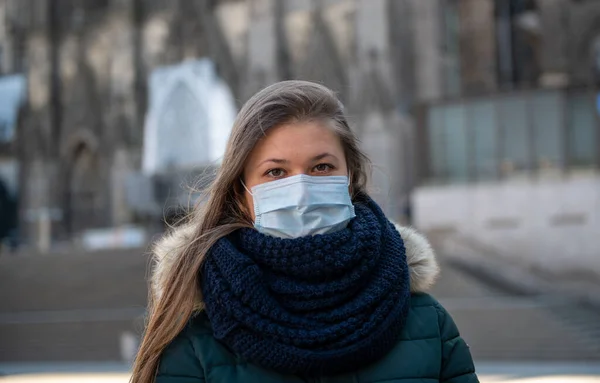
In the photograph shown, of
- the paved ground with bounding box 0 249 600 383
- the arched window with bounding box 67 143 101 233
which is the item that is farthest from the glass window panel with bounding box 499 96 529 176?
the arched window with bounding box 67 143 101 233

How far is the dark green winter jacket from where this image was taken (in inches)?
→ 64.7

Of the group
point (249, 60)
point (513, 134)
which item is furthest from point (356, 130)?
point (249, 60)

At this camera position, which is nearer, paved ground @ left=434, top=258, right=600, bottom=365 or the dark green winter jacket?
the dark green winter jacket

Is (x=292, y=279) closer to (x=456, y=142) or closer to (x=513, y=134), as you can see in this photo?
(x=513, y=134)

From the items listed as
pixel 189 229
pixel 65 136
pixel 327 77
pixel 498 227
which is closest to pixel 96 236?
pixel 65 136

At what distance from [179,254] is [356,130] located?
242cm

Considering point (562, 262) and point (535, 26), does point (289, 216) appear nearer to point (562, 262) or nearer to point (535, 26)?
point (562, 262)

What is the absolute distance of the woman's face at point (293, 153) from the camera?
1782mm

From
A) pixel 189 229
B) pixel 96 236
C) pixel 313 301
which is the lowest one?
Result: pixel 96 236

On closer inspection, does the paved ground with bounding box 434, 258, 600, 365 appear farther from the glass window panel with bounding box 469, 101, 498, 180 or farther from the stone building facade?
the stone building facade

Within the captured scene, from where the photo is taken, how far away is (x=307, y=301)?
166 cm

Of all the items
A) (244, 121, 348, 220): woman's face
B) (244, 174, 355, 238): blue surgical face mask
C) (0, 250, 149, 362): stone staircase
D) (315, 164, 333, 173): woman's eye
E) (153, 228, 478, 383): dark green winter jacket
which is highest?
(244, 121, 348, 220): woman's face

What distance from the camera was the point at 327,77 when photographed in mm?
32594

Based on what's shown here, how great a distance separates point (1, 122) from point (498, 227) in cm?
2831
